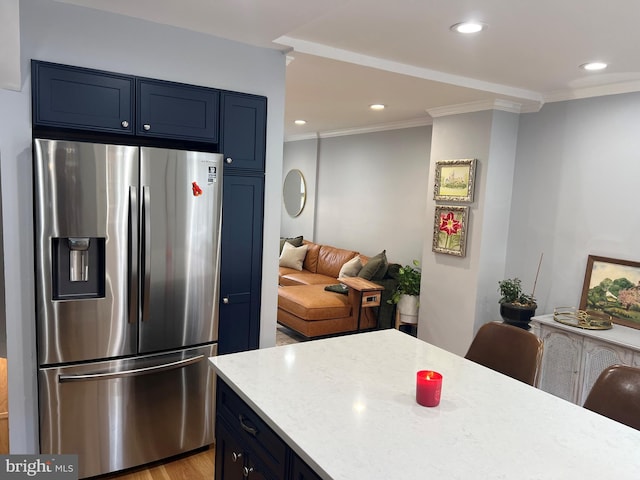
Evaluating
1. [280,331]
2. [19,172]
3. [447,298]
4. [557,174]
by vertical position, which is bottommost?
[280,331]

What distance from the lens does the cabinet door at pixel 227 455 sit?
5.66ft

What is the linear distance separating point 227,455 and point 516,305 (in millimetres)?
2811

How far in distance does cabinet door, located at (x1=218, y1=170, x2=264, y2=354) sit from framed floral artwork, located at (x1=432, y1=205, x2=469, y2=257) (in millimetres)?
2123

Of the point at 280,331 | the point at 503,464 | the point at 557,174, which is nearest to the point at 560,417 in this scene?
the point at 503,464

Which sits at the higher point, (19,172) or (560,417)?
(19,172)

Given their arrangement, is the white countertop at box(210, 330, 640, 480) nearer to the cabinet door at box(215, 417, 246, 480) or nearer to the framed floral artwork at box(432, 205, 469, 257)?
the cabinet door at box(215, 417, 246, 480)

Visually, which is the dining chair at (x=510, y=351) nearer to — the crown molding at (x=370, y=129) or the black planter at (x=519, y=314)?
the black planter at (x=519, y=314)

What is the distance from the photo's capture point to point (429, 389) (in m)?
1.56

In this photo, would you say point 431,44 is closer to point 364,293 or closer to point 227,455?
point 227,455

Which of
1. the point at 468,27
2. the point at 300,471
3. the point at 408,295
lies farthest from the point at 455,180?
the point at 300,471

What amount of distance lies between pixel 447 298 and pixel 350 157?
2677 mm

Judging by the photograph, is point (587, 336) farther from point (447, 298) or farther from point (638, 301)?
point (447, 298)

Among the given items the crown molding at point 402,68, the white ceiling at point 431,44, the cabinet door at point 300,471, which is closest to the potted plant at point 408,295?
the white ceiling at point 431,44

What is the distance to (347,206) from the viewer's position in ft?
21.3
